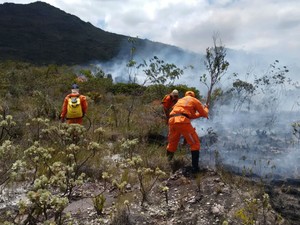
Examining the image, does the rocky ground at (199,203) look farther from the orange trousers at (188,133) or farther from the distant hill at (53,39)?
the distant hill at (53,39)

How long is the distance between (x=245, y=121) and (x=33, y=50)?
52.4 meters

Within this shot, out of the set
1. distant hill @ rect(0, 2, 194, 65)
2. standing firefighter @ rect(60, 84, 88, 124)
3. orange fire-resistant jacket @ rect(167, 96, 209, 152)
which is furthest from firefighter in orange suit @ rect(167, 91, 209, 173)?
distant hill @ rect(0, 2, 194, 65)

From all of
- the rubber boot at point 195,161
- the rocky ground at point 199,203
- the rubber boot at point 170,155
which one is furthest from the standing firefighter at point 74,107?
the rubber boot at point 195,161

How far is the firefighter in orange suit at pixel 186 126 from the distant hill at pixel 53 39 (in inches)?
1767

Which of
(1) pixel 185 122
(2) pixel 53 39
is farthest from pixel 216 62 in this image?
(2) pixel 53 39

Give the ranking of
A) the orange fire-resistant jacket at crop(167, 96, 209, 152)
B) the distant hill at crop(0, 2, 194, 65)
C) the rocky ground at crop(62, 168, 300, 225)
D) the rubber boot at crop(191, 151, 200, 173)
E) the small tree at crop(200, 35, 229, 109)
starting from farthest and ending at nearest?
1. the distant hill at crop(0, 2, 194, 65)
2. the small tree at crop(200, 35, 229, 109)
3. the orange fire-resistant jacket at crop(167, 96, 209, 152)
4. the rubber boot at crop(191, 151, 200, 173)
5. the rocky ground at crop(62, 168, 300, 225)

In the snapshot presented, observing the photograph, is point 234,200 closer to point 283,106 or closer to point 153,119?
point 153,119

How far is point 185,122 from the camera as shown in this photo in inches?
240

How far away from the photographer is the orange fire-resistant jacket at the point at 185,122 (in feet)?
19.9

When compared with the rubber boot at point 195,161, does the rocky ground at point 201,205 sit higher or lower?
lower

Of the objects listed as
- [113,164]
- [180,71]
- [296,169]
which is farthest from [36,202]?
[180,71]

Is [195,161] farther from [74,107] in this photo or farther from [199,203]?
[74,107]

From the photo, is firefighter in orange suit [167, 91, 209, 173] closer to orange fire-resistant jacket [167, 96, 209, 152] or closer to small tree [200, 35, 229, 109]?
orange fire-resistant jacket [167, 96, 209, 152]

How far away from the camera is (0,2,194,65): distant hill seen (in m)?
55.6
